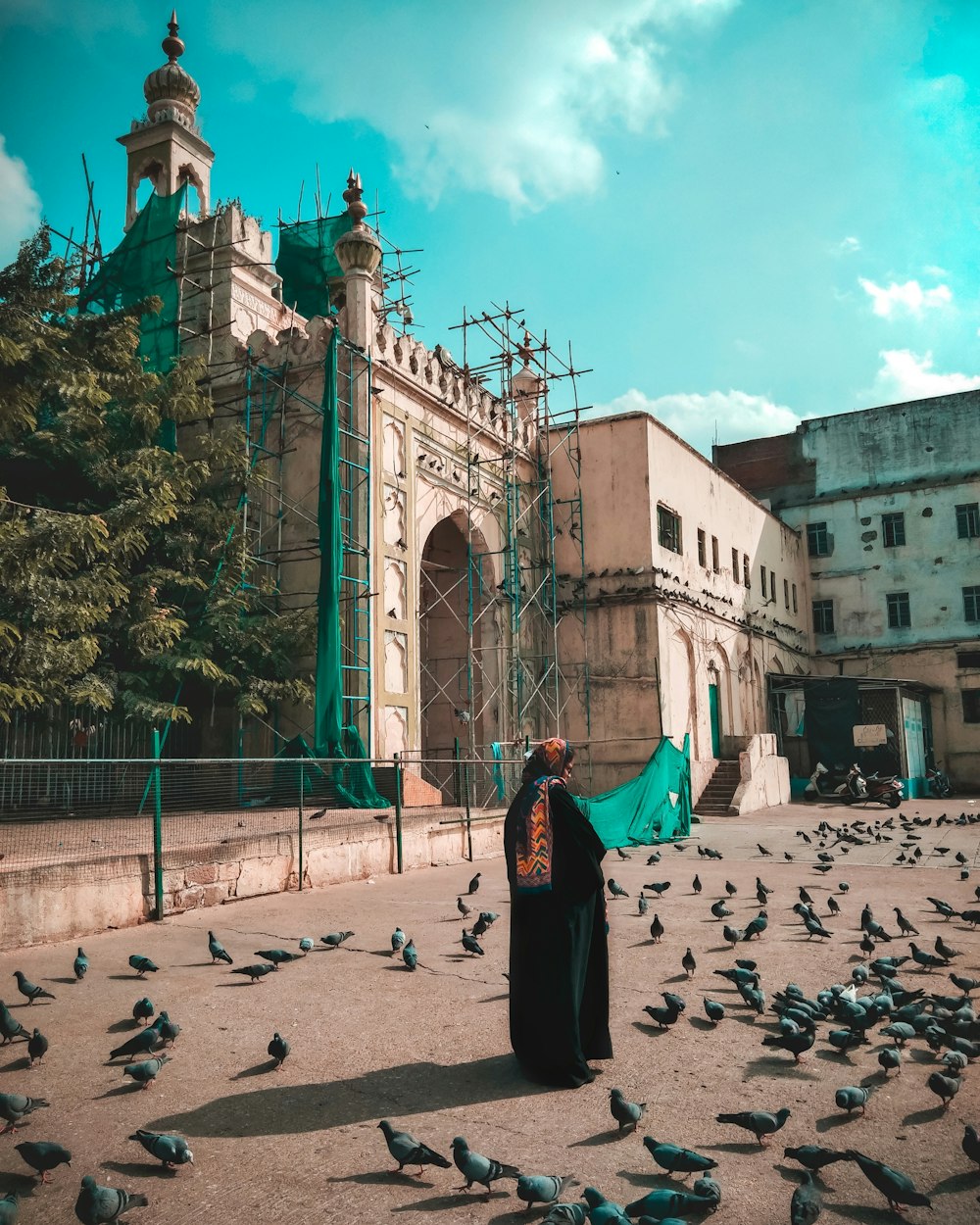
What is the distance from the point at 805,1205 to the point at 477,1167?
3.64ft

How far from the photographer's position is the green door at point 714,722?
1045 inches

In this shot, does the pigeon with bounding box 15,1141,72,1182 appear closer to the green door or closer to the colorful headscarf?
the colorful headscarf

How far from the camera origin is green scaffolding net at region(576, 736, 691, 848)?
1559 centimetres

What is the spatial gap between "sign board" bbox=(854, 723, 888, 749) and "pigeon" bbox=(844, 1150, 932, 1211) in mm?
26741

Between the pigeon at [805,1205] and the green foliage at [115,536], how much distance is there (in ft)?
36.1

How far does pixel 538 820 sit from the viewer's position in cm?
496

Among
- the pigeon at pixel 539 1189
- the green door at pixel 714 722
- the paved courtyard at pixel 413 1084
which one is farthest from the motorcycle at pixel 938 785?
the pigeon at pixel 539 1189

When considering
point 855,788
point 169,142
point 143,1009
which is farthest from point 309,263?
point 143,1009

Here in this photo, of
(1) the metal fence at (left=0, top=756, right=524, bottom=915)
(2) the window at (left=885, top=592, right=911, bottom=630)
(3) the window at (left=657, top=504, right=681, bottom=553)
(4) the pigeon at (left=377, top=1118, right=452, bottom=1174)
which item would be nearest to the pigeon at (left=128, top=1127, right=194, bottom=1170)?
(4) the pigeon at (left=377, top=1118, right=452, bottom=1174)

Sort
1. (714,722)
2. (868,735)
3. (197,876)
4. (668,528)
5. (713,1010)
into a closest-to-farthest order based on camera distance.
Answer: (713,1010)
(197,876)
(668,528)
(714,722)
(868,735)

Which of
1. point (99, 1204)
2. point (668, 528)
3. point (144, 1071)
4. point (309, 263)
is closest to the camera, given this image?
point (99, 1204)

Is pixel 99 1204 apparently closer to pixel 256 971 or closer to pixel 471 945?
pixel 256 971

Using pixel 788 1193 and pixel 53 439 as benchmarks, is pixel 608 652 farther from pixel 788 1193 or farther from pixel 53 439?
pixel 788 1193

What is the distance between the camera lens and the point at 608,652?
2408 centimetres
